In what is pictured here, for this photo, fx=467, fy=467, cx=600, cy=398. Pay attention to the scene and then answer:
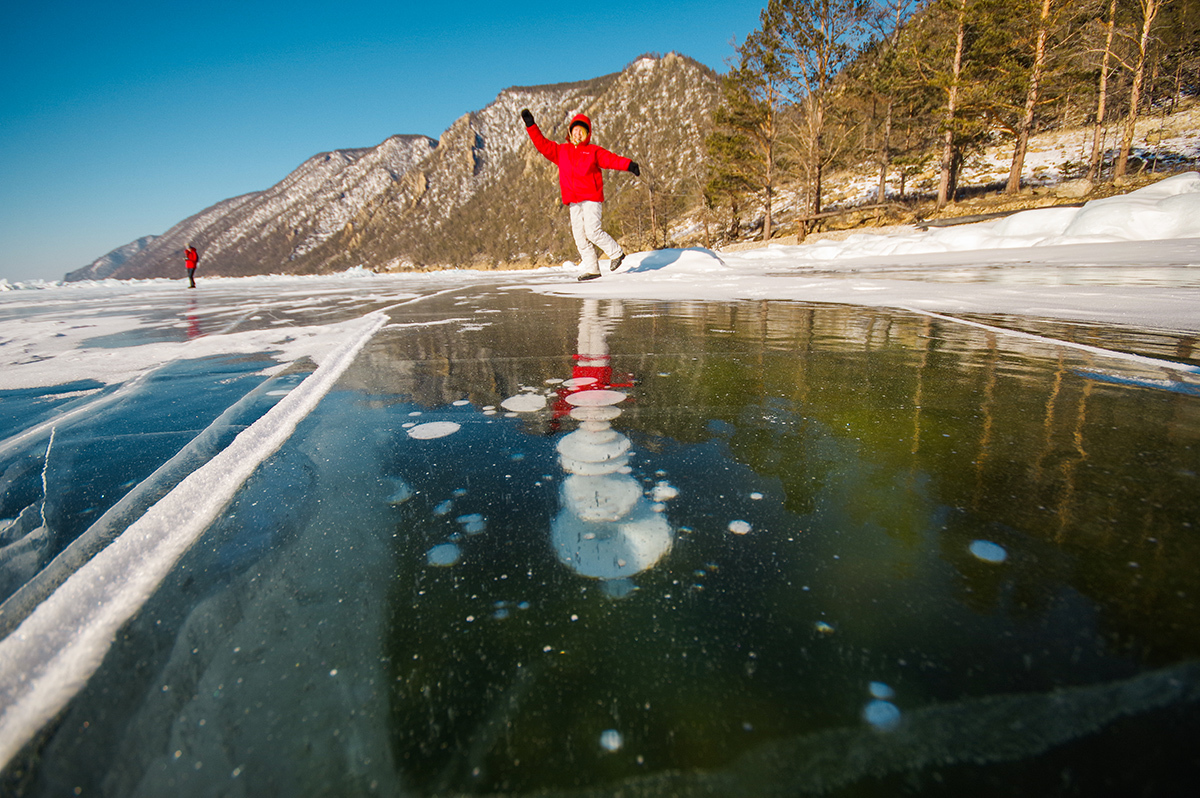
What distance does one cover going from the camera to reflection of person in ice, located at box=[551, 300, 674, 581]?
34.8 inches

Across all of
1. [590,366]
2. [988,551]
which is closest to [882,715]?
[988,551]

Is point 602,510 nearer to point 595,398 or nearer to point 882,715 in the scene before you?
point 882,715

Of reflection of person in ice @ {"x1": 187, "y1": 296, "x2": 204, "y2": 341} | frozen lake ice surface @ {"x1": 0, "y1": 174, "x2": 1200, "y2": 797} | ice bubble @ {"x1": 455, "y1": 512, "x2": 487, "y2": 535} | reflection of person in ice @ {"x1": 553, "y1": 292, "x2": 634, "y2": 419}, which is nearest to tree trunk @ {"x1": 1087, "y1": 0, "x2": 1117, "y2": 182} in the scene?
reflection of person in ice @ {"x1": 553, "y1": 292, "x2": 634, "y2": 419}

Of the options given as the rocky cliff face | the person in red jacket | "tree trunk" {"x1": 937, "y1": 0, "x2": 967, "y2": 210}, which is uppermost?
the rocky cliff face

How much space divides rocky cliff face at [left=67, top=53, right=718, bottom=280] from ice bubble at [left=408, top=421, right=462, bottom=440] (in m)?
61.2

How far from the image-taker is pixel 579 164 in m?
6.54

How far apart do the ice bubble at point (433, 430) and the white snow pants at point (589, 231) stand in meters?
5.40

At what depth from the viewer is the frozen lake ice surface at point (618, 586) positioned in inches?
21.0

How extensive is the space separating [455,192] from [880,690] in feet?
390

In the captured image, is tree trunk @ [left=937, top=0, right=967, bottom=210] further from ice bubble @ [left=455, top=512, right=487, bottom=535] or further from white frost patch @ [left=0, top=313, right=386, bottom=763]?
white frost patch @ [left=0, top=313, right=386, bottom=763]

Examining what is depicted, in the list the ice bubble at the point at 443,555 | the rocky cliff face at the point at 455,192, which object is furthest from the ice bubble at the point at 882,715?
the rocky cliff face at the point at 455,192

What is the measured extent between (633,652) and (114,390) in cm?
284

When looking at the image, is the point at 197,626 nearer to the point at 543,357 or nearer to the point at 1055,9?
the point at 543,357

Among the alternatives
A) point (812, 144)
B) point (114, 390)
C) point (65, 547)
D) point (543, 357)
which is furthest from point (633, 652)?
point (812, 144)
